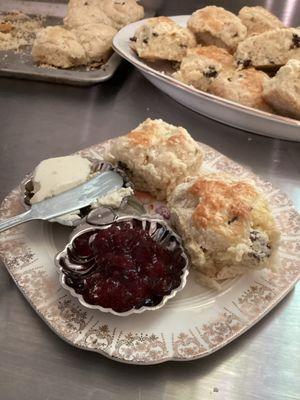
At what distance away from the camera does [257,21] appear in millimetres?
2053

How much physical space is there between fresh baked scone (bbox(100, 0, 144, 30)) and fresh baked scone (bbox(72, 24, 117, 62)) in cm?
19

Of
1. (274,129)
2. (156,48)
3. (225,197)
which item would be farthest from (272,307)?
(156,48)

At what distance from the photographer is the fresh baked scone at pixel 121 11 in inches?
91.3

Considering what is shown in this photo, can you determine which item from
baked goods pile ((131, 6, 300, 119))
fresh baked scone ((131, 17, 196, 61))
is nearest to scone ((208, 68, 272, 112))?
baked goods pile ((131, 6, 300, 119))

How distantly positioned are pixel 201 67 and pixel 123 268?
1.04 m

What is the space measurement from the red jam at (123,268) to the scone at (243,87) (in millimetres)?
773

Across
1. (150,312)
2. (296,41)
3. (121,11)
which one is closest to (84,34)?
(121,11)

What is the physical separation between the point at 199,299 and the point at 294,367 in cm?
25

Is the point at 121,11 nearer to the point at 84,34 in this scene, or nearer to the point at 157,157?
the point at 84,34

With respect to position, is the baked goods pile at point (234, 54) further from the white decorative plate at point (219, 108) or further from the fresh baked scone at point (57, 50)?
the fresh baked scone at point (57, 50)

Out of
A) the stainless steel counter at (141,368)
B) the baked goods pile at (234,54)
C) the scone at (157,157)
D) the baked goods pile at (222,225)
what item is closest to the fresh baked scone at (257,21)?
the baked goods pile at (234,54)

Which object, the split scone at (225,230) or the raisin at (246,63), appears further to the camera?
the raisin at (246,63)

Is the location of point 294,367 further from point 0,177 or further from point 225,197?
point 0,177

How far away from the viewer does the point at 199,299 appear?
1.10 m
